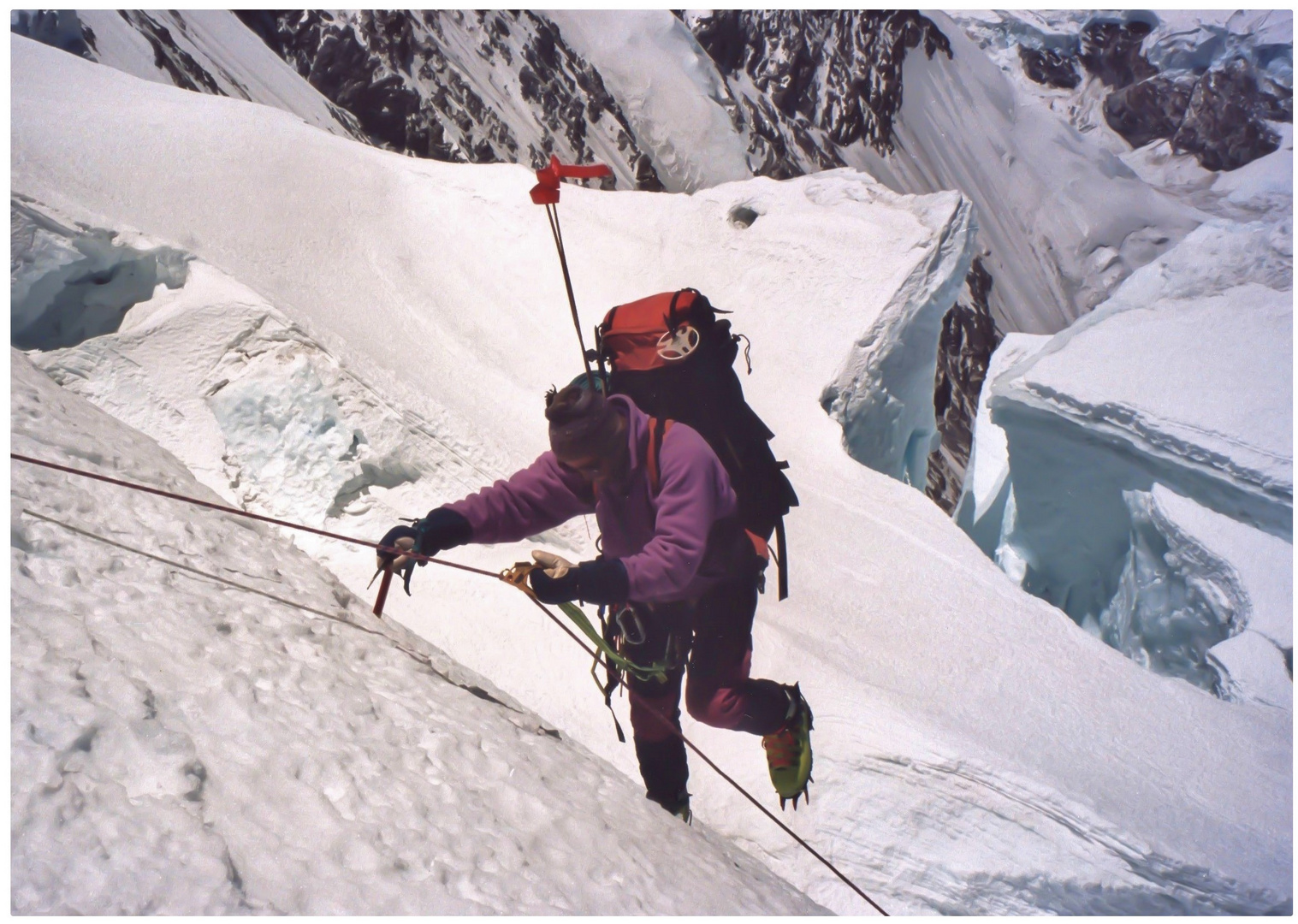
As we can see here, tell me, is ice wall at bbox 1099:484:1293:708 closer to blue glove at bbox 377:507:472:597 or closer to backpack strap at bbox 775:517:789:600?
backpack strap at bbox 775:517:789:600

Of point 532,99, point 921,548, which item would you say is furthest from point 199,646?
point 532,99

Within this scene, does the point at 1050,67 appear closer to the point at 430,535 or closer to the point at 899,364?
the point at 899,364

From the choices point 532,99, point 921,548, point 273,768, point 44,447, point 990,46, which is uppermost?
point 990,46

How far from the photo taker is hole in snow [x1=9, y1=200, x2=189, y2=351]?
6.57 feet

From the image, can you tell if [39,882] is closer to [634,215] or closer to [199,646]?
[199,646]

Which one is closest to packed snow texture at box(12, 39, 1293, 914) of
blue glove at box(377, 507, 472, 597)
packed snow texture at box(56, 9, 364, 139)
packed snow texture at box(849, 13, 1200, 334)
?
blue glove at box(377, 507, 472, 597)

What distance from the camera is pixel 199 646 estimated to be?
41.5 inches

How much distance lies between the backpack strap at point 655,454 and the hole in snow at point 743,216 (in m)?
3.02

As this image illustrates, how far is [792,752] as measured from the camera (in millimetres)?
1656

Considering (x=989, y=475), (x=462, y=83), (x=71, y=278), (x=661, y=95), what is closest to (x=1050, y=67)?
(x=661, y=95)

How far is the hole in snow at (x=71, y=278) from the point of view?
2.00 m

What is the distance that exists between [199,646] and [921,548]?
227cm

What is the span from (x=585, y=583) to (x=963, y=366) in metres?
15.7

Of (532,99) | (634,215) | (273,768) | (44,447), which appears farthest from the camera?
(532,99)
